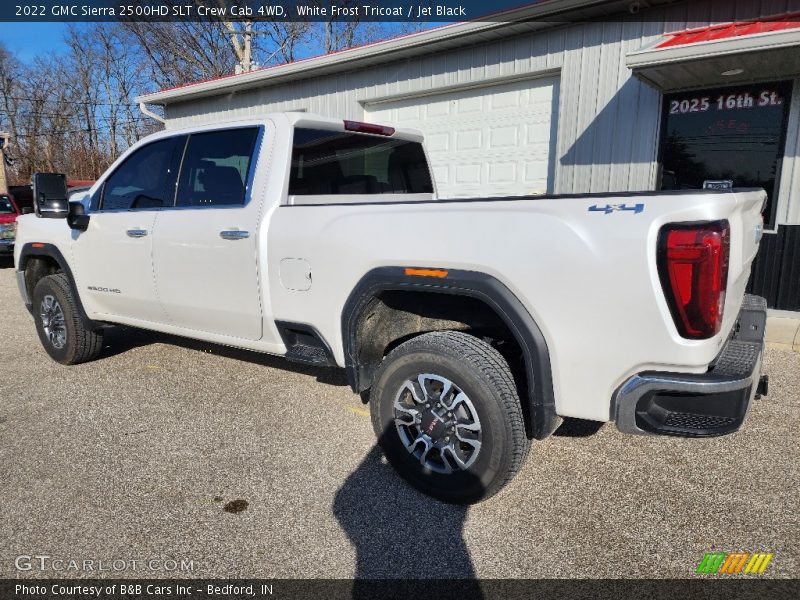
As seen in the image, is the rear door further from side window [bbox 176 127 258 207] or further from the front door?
the front door

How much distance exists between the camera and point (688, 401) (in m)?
2.26

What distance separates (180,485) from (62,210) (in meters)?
2.52

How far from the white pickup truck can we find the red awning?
10.8 ft

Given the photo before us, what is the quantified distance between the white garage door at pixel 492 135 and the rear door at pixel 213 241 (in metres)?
4.50

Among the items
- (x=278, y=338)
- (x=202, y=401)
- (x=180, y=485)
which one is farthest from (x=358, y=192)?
(x=180, y=485)

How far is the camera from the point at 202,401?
4.25 meters

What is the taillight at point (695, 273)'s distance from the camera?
6.80 feet

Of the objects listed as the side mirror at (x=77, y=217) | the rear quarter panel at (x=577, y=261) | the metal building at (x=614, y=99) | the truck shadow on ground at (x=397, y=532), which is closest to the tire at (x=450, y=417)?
the truck shadow on ground at (x=397, y=532)

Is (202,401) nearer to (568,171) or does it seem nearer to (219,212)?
(219,212)

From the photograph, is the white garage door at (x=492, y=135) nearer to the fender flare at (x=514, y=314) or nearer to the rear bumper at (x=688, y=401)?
the fender flare at (x=514, y=314)

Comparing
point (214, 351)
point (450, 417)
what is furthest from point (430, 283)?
point (214, 351)

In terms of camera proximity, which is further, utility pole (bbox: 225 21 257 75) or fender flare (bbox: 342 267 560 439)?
utility pole (bbox: 225 21 257 75)

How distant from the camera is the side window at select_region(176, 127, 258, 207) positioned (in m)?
3.65

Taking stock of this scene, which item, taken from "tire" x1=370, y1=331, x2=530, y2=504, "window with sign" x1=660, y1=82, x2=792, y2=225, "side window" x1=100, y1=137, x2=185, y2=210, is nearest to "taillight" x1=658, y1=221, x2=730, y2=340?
"tire" x1=370, y1=331, x2=530, y2=504
